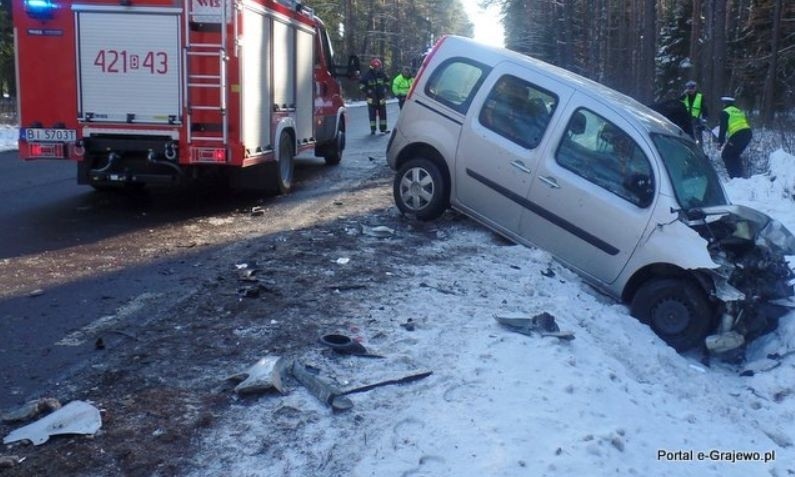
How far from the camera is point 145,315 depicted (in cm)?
575

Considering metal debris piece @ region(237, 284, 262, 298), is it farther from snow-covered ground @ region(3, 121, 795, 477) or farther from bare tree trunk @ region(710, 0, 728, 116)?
bare tree trunk @ region(710, 0, 728, 116)

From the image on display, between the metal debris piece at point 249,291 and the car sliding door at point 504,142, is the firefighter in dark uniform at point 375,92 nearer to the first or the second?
the car sliding door at point 504,142

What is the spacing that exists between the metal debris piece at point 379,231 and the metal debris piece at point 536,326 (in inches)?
122

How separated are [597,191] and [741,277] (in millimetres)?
1424

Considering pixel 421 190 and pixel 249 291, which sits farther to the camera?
pixel 421 190

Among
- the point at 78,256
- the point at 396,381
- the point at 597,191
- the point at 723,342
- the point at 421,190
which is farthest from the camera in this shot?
the point at 421,190

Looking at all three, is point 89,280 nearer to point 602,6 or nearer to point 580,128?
point 580,128

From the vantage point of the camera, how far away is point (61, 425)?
382 cm

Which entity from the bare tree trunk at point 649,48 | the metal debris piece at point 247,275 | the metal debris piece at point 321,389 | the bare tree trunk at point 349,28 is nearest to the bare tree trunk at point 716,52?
the bare tree trunk at point 649,48

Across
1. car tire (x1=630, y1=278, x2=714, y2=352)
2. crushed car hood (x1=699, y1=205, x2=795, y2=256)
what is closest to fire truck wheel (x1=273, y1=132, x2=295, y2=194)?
car tire (x1=630, y1=278, x2=714, y2=352)

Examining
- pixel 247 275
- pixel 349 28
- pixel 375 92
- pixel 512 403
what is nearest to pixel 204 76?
pixel 247 275

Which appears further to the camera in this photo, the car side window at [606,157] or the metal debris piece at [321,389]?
the car side window at [606,157]

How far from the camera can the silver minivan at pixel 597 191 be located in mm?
6566

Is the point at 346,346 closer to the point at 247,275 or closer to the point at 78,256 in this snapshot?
the point at 247,275
